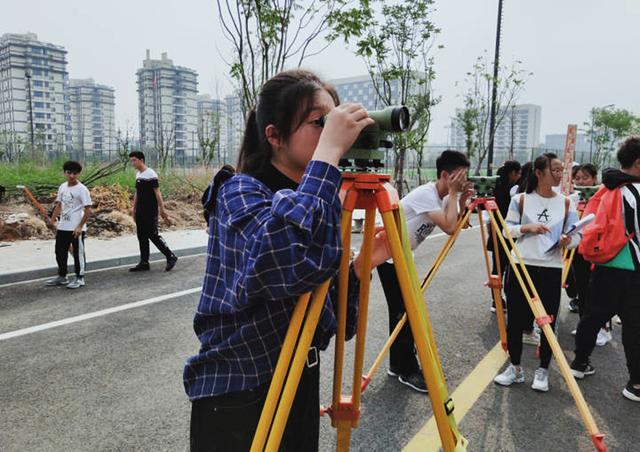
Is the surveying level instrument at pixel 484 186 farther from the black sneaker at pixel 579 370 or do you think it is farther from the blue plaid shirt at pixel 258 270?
the blue plaid shirt at pixel 258 270

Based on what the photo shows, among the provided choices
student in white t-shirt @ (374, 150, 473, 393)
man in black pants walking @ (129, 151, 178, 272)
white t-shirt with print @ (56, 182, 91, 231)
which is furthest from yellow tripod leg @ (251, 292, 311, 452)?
man in black pants walking @ (129, 151, 178, 272)

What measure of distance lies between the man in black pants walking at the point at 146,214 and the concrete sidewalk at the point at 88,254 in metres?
0.64

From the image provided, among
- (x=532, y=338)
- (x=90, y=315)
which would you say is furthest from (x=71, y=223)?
(x=532, y=338)

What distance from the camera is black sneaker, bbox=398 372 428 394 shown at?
11.2ft

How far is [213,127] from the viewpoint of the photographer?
22484mm

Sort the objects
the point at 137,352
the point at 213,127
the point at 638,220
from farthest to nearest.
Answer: the point at 213,127 < the point at 137,352 < the point at 638,220

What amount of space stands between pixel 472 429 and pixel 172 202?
11301mm

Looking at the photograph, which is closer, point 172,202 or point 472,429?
point 472,429

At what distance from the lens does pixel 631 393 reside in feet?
11.1

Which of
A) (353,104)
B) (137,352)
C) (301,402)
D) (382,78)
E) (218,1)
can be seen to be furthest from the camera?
(382,78)

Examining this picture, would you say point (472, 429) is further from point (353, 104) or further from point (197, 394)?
point (353, 104)

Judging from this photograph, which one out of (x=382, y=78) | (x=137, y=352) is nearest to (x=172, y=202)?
(x=382, y=78)

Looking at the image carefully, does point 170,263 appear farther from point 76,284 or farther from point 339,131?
point 339,131

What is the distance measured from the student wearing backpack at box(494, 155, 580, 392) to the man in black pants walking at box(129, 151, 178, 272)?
519 cm
